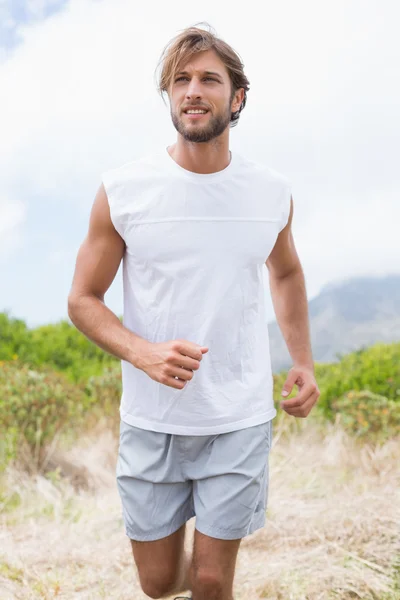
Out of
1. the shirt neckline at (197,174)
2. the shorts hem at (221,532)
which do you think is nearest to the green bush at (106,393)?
the shorts hem at (221,532)

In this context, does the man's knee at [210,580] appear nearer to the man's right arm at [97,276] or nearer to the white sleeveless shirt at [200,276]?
the white sleeveless shirt at [200,276]

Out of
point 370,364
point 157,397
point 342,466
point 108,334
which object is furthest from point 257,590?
point 370,364

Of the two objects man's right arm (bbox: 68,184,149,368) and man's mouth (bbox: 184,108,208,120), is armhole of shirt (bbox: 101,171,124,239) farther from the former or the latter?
man's mouth (bbox: 184,108,208,120)

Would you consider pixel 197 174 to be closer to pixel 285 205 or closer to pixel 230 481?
pixel 285 205

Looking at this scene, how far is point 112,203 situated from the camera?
2.80m

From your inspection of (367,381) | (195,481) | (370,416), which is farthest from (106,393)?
(195,481)

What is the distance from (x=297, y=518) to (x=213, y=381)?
7.41 ft

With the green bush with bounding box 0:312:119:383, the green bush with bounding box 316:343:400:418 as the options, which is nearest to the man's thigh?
the green bush with bounding box 316:343:400:418

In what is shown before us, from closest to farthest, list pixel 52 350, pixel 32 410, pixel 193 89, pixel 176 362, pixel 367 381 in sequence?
pixel 176 362 → pixel 193 89 → pixel 32 410 → pixel 367 381 → pixel 52 350

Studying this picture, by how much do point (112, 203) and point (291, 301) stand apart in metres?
0.97

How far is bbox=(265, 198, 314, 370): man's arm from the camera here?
3.25 m

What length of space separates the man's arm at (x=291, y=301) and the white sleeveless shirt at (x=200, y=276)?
308mm

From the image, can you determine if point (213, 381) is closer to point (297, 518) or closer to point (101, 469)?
point (297, 518)

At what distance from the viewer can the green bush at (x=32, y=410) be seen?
587 cm
